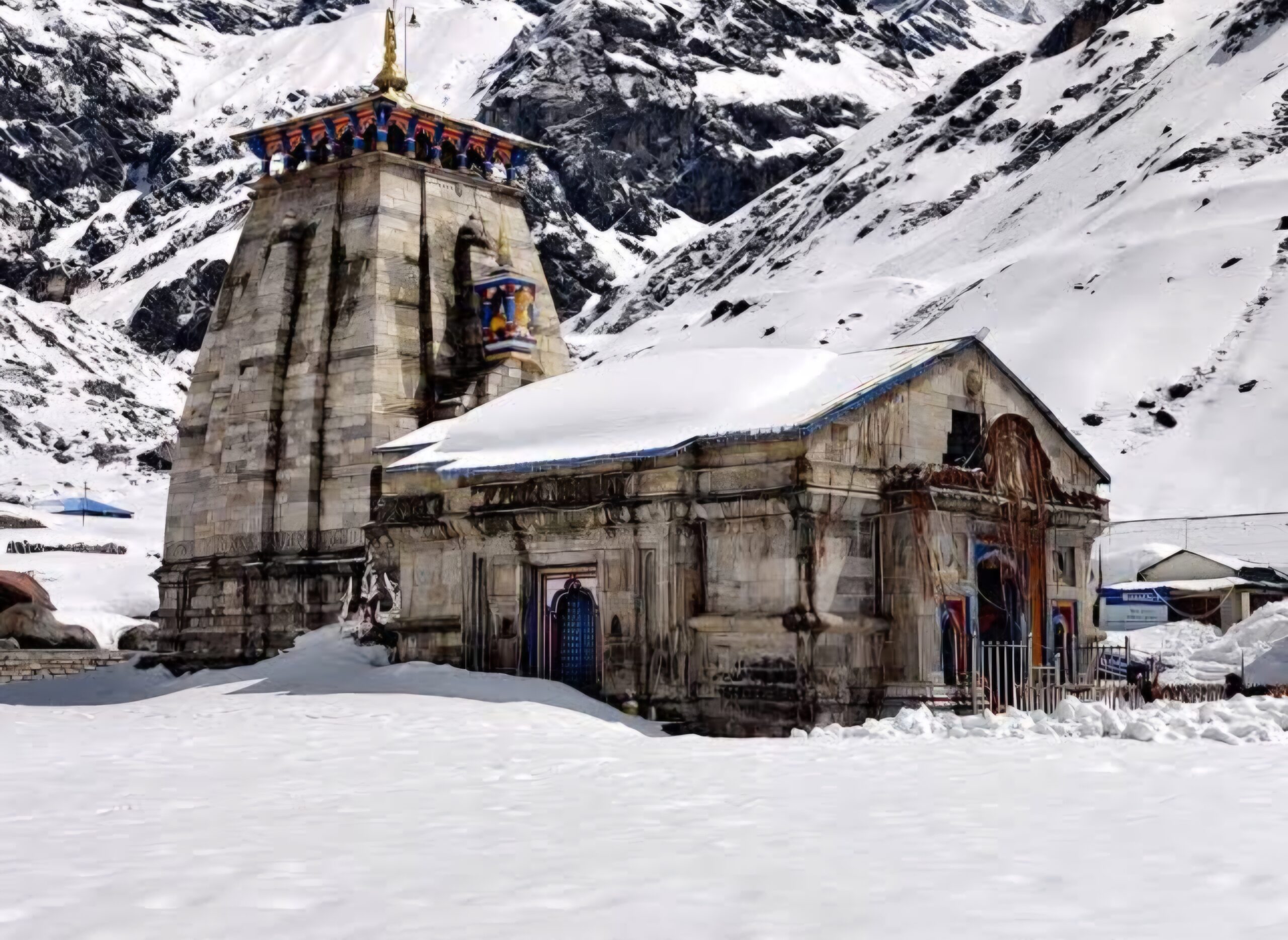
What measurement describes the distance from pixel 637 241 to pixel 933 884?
16555cm

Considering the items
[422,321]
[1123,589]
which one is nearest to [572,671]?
[422,321]

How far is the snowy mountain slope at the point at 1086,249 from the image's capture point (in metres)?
72.2

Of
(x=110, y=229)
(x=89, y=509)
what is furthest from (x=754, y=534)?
(x=110, y=229)

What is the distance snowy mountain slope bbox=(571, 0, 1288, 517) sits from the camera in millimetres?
72250

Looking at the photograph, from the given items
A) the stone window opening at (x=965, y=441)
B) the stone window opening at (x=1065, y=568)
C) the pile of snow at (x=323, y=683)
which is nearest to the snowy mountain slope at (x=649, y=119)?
the pile of snow at (x=323, y=683)

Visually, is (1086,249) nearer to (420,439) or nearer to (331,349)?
(331,349)

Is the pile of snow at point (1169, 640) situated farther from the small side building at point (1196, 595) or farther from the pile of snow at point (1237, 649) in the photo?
the small side building at point (1196, 595)

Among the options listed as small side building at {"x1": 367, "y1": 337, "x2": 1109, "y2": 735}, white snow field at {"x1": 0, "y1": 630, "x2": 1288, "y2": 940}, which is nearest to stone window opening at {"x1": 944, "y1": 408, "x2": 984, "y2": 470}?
small side building at {"x1": 367, "y1": 337, "x2": 1109, "y2": 735}

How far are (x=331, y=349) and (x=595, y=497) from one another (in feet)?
31.6

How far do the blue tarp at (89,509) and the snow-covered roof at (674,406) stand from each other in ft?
156

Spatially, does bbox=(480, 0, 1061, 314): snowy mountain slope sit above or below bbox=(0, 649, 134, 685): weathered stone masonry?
above

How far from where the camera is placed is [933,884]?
339 inches

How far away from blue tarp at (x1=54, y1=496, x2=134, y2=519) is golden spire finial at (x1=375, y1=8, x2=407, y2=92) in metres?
41.2

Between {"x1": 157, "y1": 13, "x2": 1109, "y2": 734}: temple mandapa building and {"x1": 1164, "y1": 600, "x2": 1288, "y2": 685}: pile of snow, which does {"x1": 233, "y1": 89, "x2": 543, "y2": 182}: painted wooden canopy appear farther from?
{"x1": 1164, "y1": 600, "x2": 1288, "y2": 685}: pile of snow
